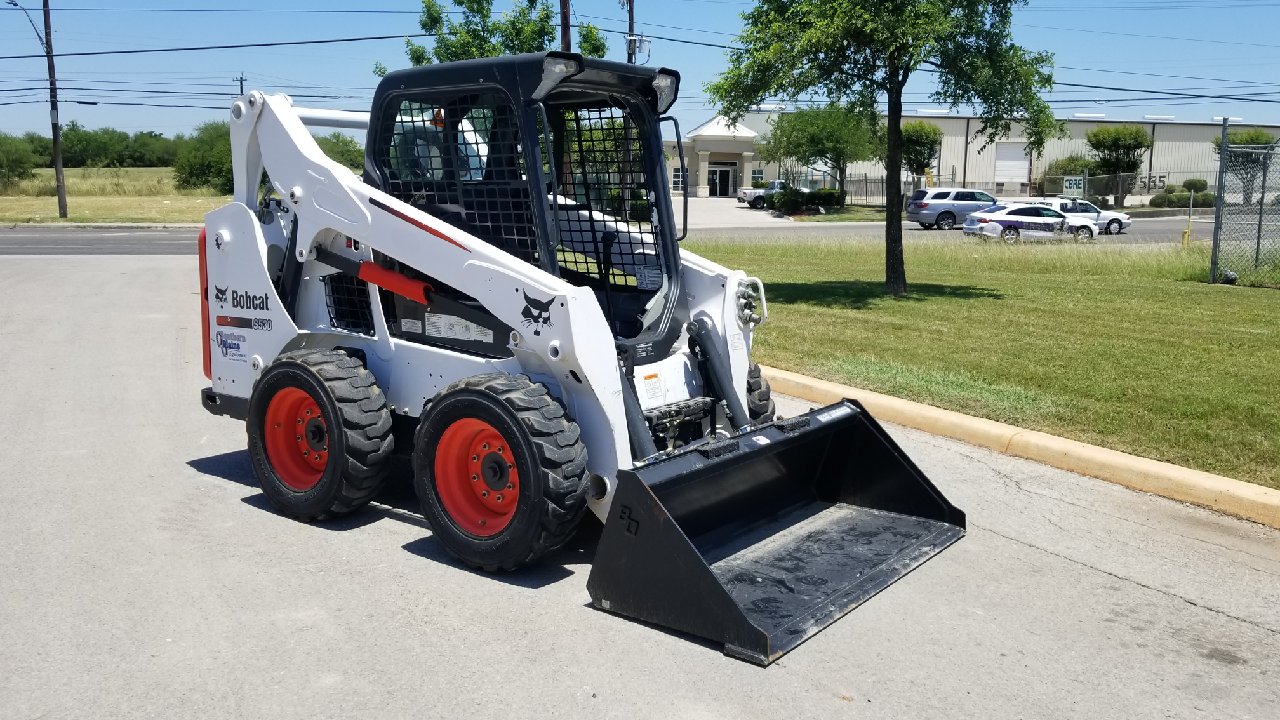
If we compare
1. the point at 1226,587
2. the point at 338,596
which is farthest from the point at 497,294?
the point at 1226,587

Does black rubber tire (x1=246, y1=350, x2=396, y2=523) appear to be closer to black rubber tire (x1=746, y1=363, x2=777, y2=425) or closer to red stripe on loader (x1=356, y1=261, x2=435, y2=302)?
red stripe on loader (x1=356, y1=261, x2=435, y2=302)

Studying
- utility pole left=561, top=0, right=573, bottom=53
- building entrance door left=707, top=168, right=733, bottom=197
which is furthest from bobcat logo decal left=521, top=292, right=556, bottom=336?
building entrance door left=707, top=168, right=733, bottom=197

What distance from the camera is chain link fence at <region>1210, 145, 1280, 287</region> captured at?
17.1 meters

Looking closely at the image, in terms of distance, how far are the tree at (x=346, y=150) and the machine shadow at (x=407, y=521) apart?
73.6 inches

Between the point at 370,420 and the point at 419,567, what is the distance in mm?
850

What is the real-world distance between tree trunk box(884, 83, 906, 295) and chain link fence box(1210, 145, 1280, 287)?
5170mm

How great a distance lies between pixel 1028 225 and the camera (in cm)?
3319

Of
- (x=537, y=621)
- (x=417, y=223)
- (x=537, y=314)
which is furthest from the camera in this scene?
(x=417, y=223)

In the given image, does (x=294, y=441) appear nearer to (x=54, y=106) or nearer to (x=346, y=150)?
(x=346, y=150)

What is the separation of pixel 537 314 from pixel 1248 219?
1635 centimetres

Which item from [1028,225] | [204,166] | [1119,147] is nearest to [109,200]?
[204,166]

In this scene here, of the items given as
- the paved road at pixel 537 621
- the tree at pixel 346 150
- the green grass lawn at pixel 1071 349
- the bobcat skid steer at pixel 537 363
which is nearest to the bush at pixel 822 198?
the green grass lawn at pixel 1071 349

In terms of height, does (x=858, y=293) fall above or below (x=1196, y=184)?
below

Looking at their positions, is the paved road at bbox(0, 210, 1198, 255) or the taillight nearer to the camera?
the taillight
